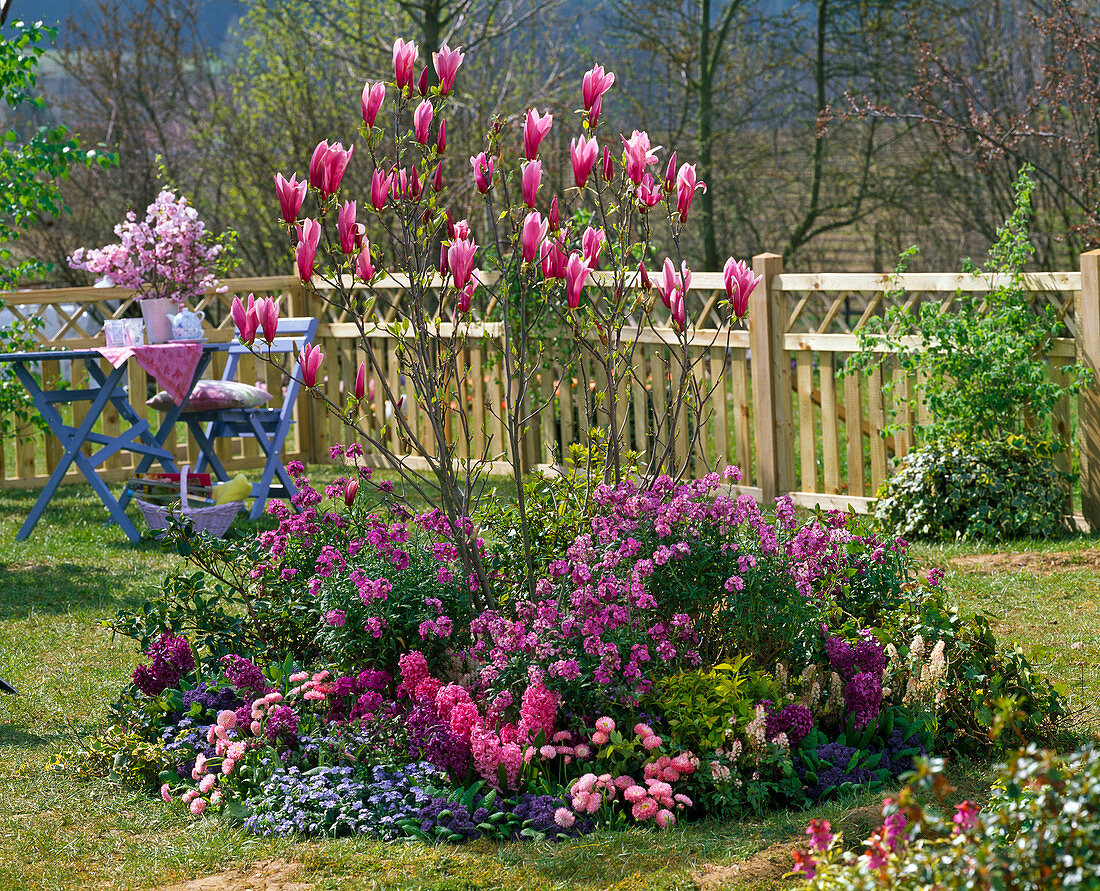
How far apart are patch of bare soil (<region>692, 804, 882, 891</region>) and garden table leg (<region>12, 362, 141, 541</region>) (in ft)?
15.2

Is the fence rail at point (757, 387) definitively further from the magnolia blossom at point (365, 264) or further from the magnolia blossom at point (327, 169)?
the magnolia blossom at point (327, 169)

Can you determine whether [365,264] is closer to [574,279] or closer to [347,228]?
[347,228]

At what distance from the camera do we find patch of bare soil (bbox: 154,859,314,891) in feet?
8.42

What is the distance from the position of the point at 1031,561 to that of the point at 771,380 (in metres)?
1.92

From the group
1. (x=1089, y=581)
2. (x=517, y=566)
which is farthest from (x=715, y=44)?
(x=517, y=566)

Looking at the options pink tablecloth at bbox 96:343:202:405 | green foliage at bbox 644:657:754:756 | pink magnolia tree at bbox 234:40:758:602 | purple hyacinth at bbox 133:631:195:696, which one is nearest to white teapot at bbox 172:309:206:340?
pink tablecloth at bbox 96:343:202:405

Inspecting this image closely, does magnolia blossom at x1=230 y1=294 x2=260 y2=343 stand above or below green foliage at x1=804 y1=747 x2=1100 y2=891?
above

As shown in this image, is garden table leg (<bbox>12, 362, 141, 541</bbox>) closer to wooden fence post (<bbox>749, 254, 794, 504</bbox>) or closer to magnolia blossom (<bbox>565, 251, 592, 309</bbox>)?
wooden fence post (<bbox>749, 254, 794, 504</bbox>)

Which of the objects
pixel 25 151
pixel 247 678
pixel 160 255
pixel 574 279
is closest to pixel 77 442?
pixel 160 255

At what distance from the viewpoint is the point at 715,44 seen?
11.6 metres

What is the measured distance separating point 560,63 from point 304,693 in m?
10.1

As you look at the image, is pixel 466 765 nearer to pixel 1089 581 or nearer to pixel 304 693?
pixel 304 693

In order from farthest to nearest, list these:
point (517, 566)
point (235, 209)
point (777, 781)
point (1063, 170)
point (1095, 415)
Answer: point (235, 209) < point (1063, 170) < point (1095, 415) < point (517, 566) < point (777, 781)

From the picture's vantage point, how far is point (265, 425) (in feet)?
25.0
